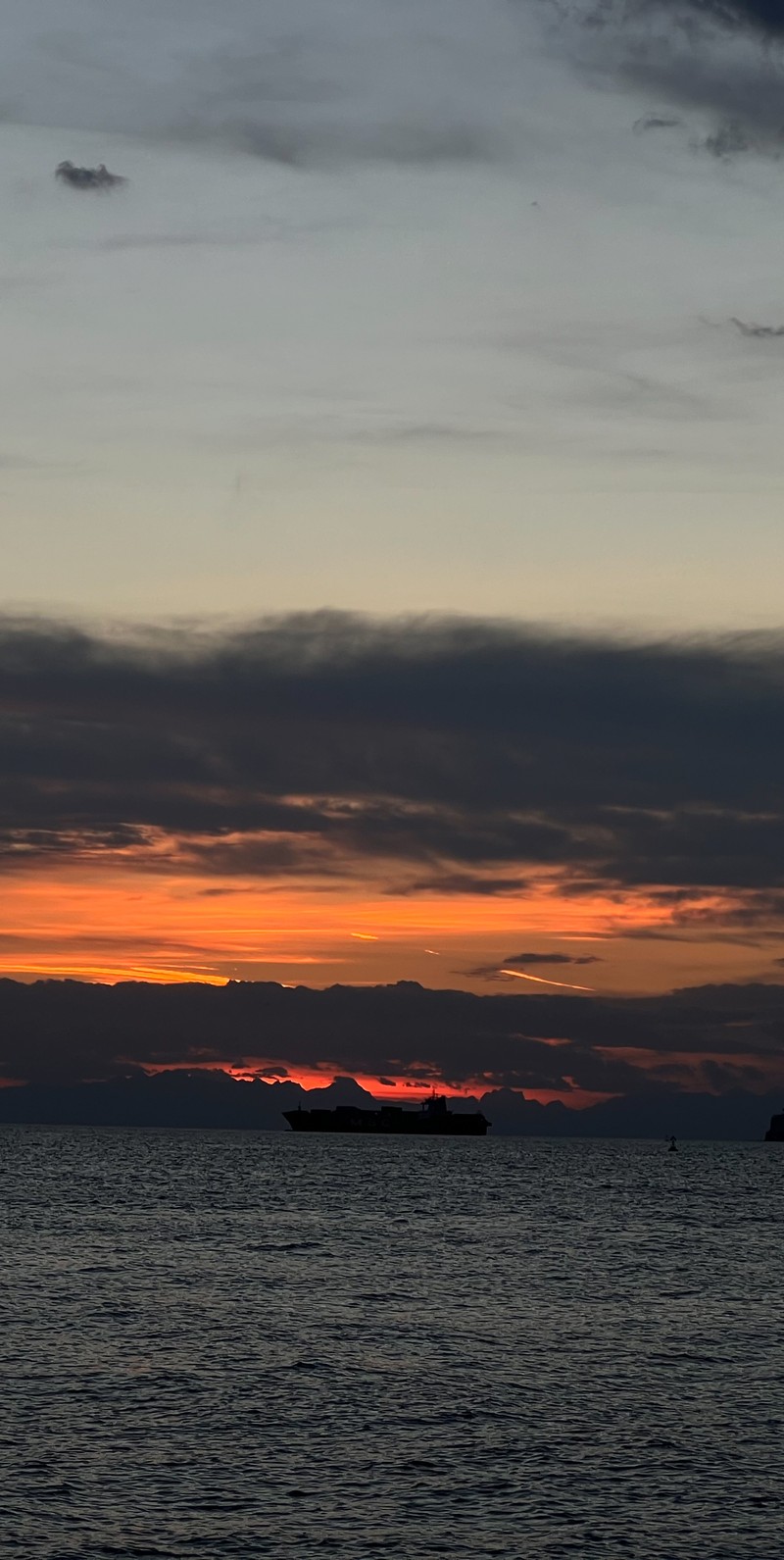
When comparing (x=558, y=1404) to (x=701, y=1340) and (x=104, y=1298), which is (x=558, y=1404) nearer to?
(x=701, y=1340)

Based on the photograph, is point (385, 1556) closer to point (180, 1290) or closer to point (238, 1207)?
point (180, 1290)

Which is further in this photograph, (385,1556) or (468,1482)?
(468,1482)

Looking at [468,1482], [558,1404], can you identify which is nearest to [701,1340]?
[558,1404]

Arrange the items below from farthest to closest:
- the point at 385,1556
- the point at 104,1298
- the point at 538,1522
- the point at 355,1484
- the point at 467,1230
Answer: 1. the point at 467,1230
2. the point at 104,1298
3. the point at 355,1484
4. the point at 538,1522
5. the point at 385,1556

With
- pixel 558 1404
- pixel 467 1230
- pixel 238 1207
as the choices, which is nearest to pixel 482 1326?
pixel 558 1404

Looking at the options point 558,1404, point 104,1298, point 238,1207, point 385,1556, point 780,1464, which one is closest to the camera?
point 385,1556

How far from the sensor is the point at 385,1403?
6250cm

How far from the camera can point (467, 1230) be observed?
5733 inches

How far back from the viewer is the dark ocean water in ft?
149

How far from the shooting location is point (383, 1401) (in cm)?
6288

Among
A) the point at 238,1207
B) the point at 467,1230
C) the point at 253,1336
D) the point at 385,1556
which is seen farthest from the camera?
the point at 238,1207

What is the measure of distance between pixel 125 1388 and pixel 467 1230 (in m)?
84.8

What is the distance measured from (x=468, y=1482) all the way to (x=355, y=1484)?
11.5 feet

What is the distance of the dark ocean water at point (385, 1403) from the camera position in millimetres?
45406
